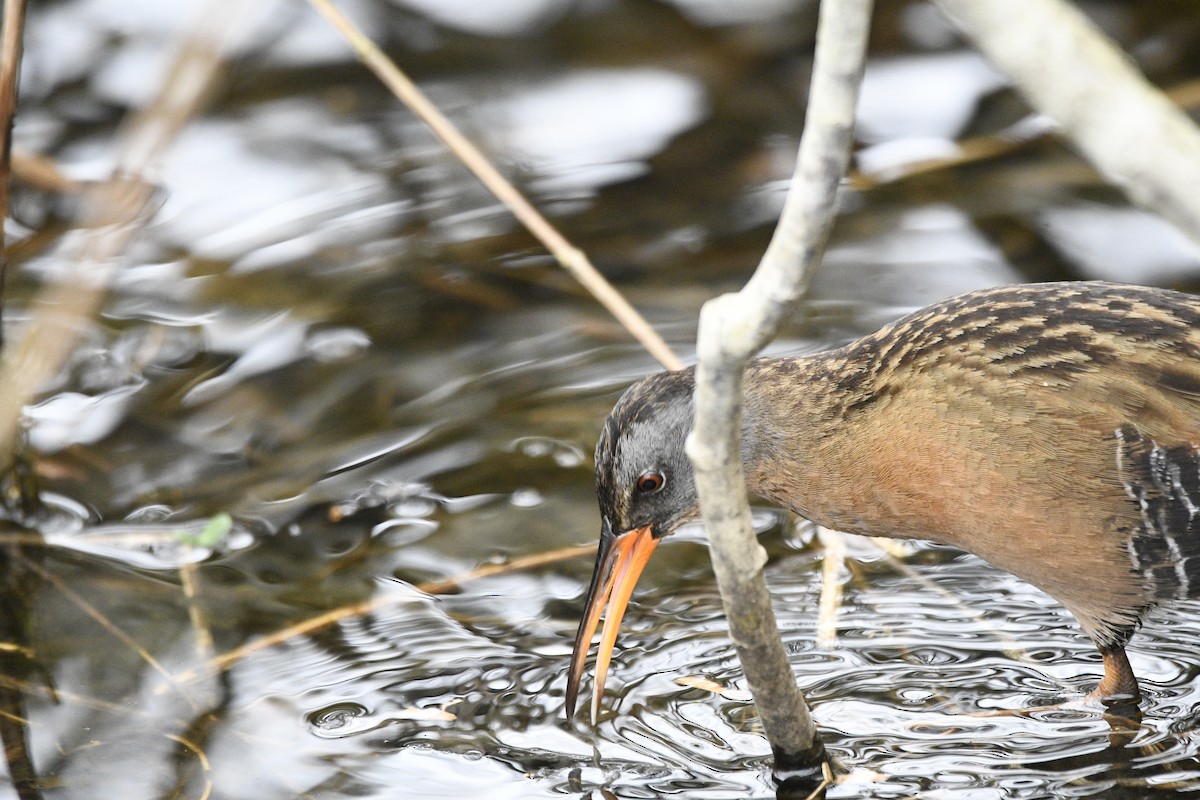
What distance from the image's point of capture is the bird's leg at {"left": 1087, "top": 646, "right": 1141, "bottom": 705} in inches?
115

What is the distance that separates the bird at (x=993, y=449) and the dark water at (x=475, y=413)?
0.93ft

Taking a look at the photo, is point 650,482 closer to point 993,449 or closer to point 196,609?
point 993,449

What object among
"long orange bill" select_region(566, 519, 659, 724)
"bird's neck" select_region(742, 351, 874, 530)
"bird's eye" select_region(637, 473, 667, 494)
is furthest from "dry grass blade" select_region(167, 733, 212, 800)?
"bird's neck" select_region(742, 351, 874, 530)

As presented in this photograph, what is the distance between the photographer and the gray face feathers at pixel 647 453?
9.53ft

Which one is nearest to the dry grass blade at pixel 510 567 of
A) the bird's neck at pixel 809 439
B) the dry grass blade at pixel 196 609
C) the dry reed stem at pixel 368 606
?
the dry reed stem at pixel 368 606

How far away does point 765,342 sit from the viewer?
74.5 inches

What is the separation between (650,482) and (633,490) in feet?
0.13

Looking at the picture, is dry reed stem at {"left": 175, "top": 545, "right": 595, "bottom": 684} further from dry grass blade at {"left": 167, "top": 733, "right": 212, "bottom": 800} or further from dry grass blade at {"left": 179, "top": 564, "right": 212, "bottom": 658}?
dry grass blade at {"left": 167, "top": 733, "right": 212, "bottom": 800}

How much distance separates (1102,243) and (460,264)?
7.10 ft

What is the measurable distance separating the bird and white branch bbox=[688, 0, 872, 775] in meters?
0.54

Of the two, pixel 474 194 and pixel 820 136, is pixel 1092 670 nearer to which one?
pixel 820 136

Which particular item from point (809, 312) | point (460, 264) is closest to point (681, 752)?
point (809, 312)

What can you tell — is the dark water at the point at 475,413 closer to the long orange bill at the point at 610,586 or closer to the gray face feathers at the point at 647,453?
the long orange bill at the point at 610,586

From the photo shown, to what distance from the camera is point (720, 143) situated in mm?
5480
